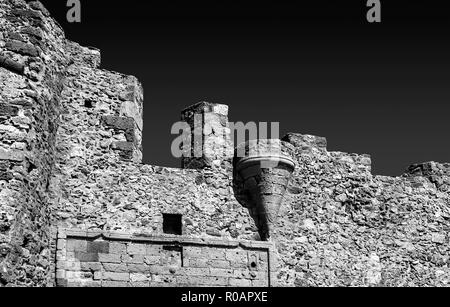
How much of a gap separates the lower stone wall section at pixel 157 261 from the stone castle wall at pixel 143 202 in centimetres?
2

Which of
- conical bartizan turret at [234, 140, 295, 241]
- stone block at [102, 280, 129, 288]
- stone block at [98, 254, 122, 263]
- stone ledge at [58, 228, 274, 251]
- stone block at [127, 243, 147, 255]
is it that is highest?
conical bartizan turret at [234, 140, 295, 241]

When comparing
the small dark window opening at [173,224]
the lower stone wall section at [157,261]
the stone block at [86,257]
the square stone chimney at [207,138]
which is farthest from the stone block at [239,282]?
the stone block at [86,257]

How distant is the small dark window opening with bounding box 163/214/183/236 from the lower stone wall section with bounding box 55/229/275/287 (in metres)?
0.29

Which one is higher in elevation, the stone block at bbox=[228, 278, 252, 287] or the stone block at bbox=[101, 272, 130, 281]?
the stone block at bbox=[101, 272, 130, 281]

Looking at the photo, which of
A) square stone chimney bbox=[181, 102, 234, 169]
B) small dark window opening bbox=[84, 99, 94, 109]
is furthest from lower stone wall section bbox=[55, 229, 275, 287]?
small dark window opening bbox=[84, 99, 94, 109]

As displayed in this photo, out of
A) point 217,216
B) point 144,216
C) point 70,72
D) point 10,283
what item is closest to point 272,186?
point 217,216

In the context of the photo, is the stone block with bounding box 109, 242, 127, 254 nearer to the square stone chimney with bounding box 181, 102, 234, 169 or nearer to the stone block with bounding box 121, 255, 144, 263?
the stone block with bounding box 121, 255, 144, 263

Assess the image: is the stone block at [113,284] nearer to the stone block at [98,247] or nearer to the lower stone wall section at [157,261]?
the lower stone wall section at [157,261]

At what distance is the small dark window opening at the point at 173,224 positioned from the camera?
44.2ft

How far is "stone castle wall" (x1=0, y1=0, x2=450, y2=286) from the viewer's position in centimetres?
1173

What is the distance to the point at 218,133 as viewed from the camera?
46.7ft

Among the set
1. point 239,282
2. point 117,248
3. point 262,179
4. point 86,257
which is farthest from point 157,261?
point 262,179

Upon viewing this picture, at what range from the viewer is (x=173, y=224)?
44.4 feet
